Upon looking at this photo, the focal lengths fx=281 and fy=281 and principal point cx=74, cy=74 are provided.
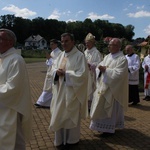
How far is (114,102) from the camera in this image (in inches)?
254

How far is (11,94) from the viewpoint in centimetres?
396

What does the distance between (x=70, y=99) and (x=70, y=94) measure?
10cm

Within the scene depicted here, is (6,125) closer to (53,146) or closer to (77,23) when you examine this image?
(53,146)

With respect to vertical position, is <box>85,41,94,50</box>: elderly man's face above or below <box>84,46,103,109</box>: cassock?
above

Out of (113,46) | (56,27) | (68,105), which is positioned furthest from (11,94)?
(56,27)

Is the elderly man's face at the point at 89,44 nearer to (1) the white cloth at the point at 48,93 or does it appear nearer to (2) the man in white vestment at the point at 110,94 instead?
(1) the white cloth at the point at 48,93

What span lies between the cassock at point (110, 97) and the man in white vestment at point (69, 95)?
73 cm

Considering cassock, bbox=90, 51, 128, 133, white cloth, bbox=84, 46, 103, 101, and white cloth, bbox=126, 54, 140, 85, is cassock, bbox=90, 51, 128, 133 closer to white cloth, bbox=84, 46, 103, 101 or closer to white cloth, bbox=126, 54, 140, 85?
white cloth, bbox=84, 46, 103, 101

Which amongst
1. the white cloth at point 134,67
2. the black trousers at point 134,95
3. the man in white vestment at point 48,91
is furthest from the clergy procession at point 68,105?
the white cloth at point 134,67

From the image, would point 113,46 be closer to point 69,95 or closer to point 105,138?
point 69,95

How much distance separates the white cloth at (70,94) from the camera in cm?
534

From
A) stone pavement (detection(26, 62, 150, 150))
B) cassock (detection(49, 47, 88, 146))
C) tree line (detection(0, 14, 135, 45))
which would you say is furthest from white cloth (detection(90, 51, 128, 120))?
tree line (detection(0, 14, 135, 45))

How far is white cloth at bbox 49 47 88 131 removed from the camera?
5344mm

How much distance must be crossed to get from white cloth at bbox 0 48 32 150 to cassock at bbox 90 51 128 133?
2516mm
